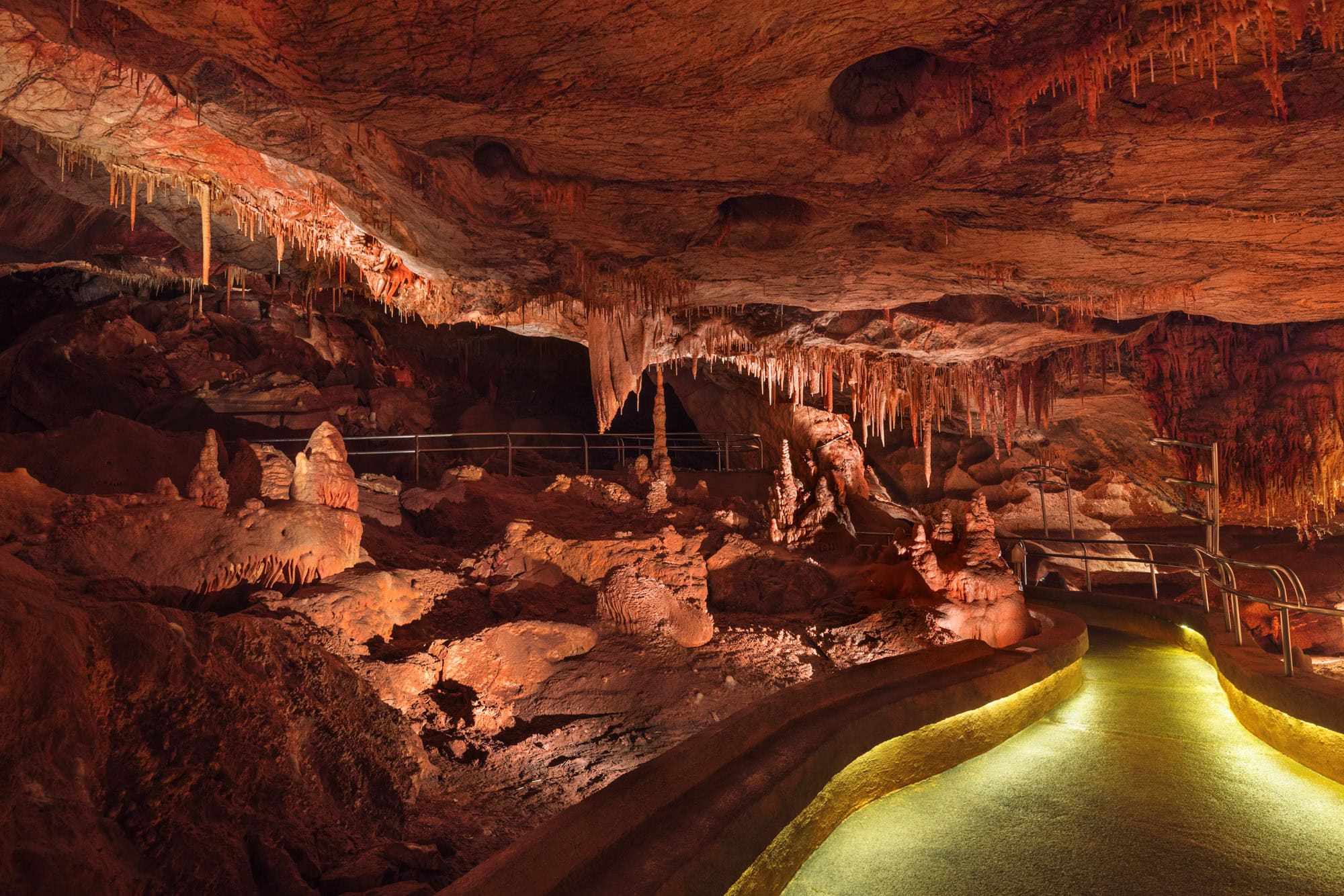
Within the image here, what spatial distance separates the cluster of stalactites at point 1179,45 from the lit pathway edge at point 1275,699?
3.56m

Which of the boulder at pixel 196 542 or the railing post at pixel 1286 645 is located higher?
the boulder at pixel 196 542

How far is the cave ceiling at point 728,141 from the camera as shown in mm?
4707

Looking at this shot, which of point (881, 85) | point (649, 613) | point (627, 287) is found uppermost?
point (881, 85)

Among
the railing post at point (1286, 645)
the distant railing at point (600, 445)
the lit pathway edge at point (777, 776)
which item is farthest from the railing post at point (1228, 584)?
the distant railing at point (600, 445)

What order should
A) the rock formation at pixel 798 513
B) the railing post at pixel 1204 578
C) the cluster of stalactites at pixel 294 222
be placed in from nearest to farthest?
the railing post at pixel 1204 578, the cluster of stalactites at pixel 294 222, the rock formation at pixel 798 513

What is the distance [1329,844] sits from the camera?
3.66 meters

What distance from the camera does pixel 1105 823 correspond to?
3.92m

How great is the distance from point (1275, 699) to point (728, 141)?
5.43 meters

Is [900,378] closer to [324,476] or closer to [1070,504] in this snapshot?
[1070,504]

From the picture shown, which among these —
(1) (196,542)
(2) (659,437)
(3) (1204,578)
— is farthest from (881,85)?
(2) (659,437)

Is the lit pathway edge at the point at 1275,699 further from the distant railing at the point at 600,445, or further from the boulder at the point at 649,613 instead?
the distant railing at the point at 600,445

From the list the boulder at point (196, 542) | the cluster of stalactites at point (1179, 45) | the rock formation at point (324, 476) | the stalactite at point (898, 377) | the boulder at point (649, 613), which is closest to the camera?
the cluster of stalactites at point (1179, 45)

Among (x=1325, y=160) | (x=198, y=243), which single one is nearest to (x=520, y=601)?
(x=1325, y=160)

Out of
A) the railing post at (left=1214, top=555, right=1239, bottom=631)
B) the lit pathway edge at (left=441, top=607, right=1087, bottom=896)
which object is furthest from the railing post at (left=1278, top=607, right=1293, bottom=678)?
the lit pathway edge at (left=441, top=607, right=1087, bottom=896)
